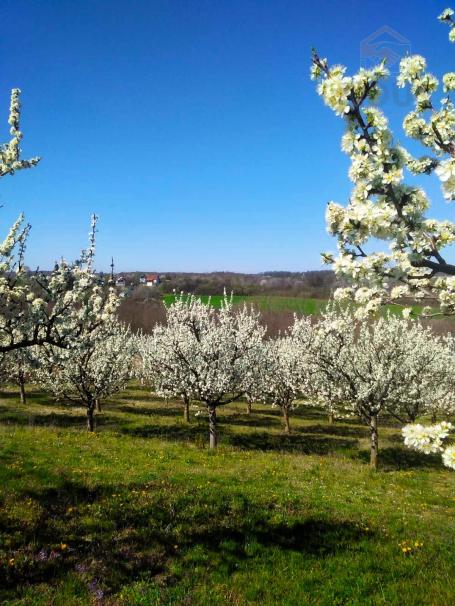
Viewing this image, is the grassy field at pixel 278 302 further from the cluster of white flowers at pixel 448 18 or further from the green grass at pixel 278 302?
the cluster of white flowers at pixel 448 18

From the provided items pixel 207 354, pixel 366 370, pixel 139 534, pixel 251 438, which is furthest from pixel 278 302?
pixel 139 534

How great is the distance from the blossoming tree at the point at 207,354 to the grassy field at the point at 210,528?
344cm

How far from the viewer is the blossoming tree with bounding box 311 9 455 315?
5164 mm

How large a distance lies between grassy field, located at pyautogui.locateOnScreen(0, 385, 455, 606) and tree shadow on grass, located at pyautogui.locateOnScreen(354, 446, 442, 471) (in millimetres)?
1821

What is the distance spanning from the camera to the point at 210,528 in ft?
31.9

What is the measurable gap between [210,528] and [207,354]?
1311 centimetres

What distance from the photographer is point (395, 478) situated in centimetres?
1833

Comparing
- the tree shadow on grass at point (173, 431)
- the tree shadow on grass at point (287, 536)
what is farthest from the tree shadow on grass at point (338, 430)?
the tree shadow on grass at point (287, 536)

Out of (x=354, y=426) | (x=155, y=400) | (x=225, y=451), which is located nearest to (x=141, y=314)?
(x=155, y=400)

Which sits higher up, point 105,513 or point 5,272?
point 5,272

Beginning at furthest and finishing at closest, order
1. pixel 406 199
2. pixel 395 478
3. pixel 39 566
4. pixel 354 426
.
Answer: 1. pixel 354 426
2. pixel 395 478
3. pixel 39 566
4. pixel 406 199

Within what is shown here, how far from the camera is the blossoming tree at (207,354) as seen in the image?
872 inches

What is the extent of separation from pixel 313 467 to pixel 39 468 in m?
11.0

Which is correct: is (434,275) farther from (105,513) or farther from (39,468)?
(39,468)
